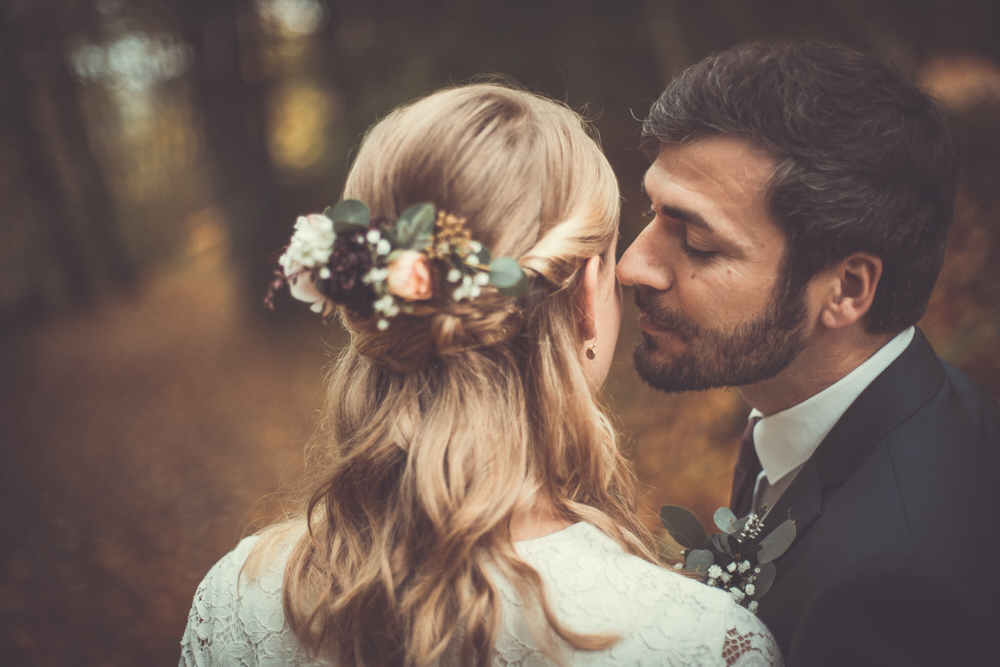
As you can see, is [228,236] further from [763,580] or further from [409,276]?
[763,580]

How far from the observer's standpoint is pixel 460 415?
5.13 ft

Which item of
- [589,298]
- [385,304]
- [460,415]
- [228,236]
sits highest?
[385,304]

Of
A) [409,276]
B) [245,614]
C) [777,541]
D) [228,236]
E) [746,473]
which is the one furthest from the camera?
[228,236]

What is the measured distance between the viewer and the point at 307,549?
1643 millimetres

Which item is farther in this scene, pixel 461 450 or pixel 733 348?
pixel 733 348

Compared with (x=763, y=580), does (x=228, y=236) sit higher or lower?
lower

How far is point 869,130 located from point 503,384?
4.93 feet

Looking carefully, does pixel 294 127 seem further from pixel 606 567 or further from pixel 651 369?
pixel 606 567

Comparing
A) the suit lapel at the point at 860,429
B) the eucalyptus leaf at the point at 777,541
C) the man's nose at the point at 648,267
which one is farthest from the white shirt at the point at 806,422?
the man's nose at the point at 648,267

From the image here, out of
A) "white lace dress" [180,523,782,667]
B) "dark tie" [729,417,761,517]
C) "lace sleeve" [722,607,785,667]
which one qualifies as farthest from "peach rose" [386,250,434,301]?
"dark tie" [729,417,761,517]

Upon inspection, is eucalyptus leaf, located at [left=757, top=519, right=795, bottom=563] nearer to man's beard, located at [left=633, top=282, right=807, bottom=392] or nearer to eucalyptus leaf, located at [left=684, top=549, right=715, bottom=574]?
eucalyptus leaf, located at [left=684, top=549, right=715, bottom=574]

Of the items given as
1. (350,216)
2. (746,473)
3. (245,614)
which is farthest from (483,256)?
(746,473)

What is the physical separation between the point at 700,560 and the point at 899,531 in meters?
0.60

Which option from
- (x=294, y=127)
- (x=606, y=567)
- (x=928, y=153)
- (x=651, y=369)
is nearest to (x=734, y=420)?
(x=651, y=369)
